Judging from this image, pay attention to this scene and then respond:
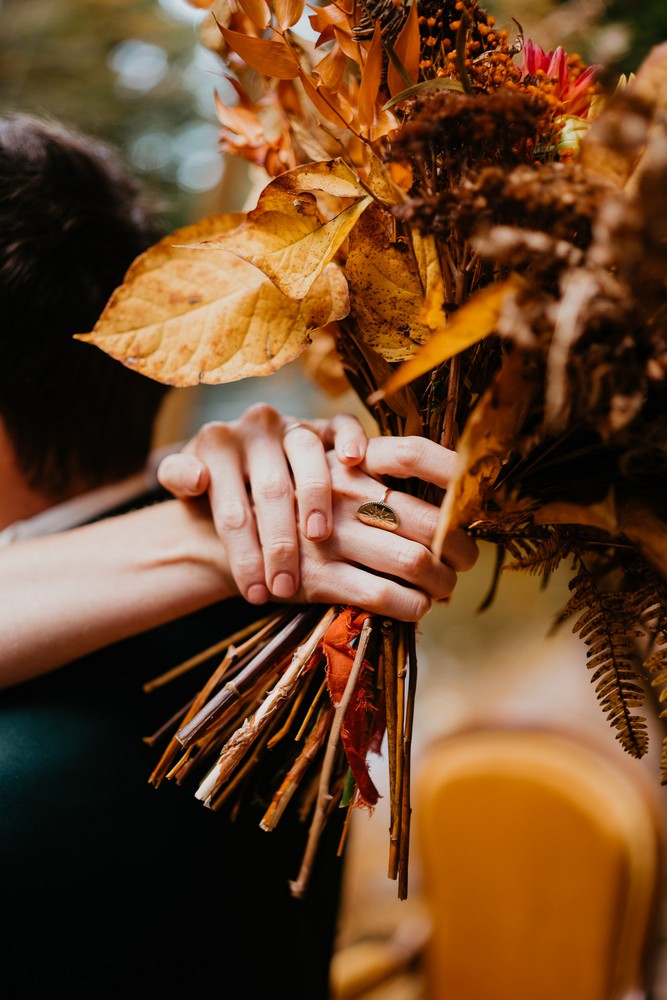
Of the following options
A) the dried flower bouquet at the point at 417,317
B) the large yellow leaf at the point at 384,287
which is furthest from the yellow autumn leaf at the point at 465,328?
the large yellow leaf at the point at 384,287

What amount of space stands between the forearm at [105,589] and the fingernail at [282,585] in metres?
0.08

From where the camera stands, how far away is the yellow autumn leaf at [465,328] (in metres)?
0.37

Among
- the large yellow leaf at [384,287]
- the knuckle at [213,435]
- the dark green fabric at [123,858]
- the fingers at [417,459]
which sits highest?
the large yellow leaf at [384,287]

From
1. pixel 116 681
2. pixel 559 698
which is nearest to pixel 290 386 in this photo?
pixel 559 698

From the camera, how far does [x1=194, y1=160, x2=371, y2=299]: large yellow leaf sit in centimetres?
50

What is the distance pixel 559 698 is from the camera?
1.61 metres

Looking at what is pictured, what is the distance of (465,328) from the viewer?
1.24 ft

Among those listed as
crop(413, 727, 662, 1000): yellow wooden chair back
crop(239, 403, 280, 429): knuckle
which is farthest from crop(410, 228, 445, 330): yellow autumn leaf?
crop(413, 727, 662, 1000): yellow wooden chair back

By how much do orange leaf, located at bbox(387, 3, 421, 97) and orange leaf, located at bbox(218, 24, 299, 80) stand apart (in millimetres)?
73

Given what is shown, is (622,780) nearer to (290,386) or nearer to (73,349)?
(73,349)

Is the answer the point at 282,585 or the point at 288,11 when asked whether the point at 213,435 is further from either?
the point at 288,11

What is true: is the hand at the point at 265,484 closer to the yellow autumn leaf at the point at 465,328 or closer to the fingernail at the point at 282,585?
the fingernail at the point at 282,585

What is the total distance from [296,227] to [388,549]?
10.1 inches

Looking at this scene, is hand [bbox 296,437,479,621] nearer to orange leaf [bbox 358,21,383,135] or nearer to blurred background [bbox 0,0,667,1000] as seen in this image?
orange leaf [bbox 358,21,383,135]
